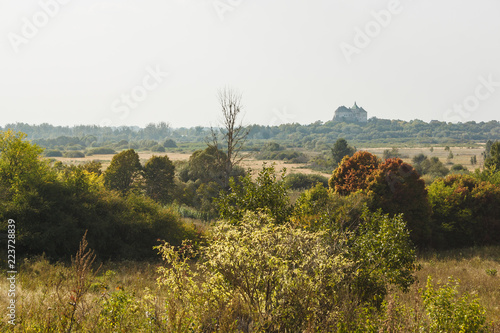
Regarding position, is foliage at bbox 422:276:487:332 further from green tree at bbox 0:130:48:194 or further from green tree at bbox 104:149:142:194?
green tree at bbox 104:149:142:194

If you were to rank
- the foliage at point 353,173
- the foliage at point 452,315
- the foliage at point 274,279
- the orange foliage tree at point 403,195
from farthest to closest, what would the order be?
the foliage at point 353,173
the orange foliage tree at point 403,195
the foliage at point 452,315
the foliage at point 274,279

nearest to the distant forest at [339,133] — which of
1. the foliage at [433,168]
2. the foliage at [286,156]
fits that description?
the foliage at [286,156]

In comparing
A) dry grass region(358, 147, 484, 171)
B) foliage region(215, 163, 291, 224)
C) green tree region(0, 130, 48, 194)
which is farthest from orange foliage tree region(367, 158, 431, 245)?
dry grass region(358, 147, 484, 171)

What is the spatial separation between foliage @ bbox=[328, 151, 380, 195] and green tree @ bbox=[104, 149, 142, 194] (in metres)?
12.9

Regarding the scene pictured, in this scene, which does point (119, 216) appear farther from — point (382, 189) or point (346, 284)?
point (382, 189)

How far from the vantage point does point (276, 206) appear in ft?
27.7

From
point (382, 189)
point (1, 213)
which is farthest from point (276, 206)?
point (382, 189)

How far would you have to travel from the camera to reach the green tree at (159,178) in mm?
25547

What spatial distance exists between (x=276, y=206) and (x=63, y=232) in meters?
8.08

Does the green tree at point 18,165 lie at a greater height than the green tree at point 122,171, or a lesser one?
greater

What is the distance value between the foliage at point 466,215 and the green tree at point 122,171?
18177 mm

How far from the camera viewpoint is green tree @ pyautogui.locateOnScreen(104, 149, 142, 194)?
2395 centimetres

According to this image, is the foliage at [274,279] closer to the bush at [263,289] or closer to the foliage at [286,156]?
the bush at [263,289]

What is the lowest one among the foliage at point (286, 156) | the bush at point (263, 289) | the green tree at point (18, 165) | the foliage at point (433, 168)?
the foliage at point (433, 168)
